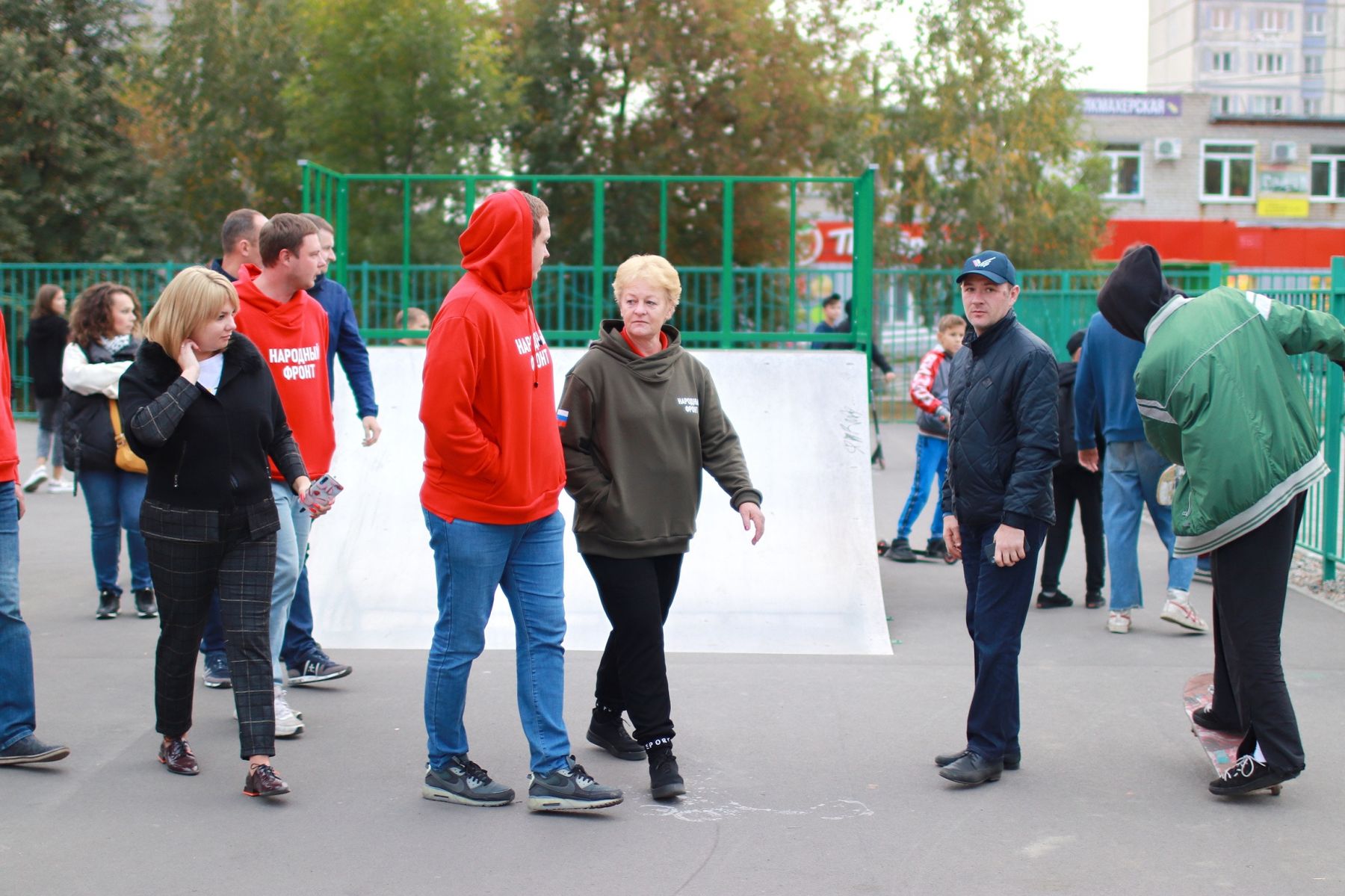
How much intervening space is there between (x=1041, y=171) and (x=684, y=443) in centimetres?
2232

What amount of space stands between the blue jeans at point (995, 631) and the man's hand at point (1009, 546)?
73 mm

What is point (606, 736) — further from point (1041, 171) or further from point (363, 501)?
point (1041, 171)

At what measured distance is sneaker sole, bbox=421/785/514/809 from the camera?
459 centimetres

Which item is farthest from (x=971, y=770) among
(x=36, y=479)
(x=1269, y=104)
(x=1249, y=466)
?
(x=1269, y=104)

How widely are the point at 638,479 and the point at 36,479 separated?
9.87 m

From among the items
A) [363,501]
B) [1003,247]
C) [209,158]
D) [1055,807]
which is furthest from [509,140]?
[1055,807]

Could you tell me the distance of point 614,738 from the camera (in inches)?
205

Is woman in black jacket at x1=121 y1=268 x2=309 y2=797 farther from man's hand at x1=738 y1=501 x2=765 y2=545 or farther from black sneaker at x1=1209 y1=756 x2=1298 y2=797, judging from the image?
black sneaker at x1=1209 y1=756 x2=1298 y2=797

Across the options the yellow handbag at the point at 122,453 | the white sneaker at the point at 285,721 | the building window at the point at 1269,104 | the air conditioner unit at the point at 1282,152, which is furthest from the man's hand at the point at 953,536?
the building window at the point at 1269,104

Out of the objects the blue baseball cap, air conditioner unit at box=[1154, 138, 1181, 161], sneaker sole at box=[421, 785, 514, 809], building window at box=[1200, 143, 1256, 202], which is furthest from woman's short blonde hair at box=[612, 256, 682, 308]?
building window at box=[1200, 143, 1256, 202]

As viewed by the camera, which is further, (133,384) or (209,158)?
(209,158)

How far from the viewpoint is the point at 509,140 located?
28.7m

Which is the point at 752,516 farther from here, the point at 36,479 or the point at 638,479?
the point at 36,479

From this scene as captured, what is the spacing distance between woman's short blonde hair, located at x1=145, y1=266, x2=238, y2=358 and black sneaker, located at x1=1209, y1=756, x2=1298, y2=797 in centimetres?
381
